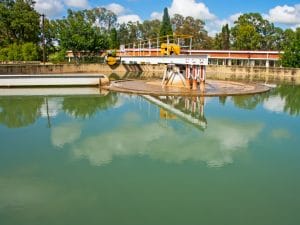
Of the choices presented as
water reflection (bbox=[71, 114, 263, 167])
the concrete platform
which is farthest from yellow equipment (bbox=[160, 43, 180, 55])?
water reflection (bbox=[71, 114, 263, 167])

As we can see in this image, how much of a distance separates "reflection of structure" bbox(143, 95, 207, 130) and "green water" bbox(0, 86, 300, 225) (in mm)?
185

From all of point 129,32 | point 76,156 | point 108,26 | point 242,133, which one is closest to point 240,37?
point 129,32

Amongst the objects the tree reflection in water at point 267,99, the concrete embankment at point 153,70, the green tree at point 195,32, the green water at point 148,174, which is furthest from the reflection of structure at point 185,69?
the green tree at point 195,32

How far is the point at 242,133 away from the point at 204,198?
4.57 m

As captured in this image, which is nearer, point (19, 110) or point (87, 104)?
point (19, 110)

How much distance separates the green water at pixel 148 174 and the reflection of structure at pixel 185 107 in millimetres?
185

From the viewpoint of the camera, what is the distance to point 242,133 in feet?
30.9

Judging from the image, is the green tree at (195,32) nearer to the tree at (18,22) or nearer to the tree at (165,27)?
the tree at (165,27)

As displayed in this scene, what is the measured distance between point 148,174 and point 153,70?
31.0m

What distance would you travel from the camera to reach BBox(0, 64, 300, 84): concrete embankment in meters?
27.7

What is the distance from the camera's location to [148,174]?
6.20m

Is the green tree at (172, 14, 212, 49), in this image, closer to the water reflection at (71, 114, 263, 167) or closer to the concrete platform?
the concrete platform

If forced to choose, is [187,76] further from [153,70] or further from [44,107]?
[153,70]

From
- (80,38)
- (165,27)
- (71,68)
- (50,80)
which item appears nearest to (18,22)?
(80,38)
